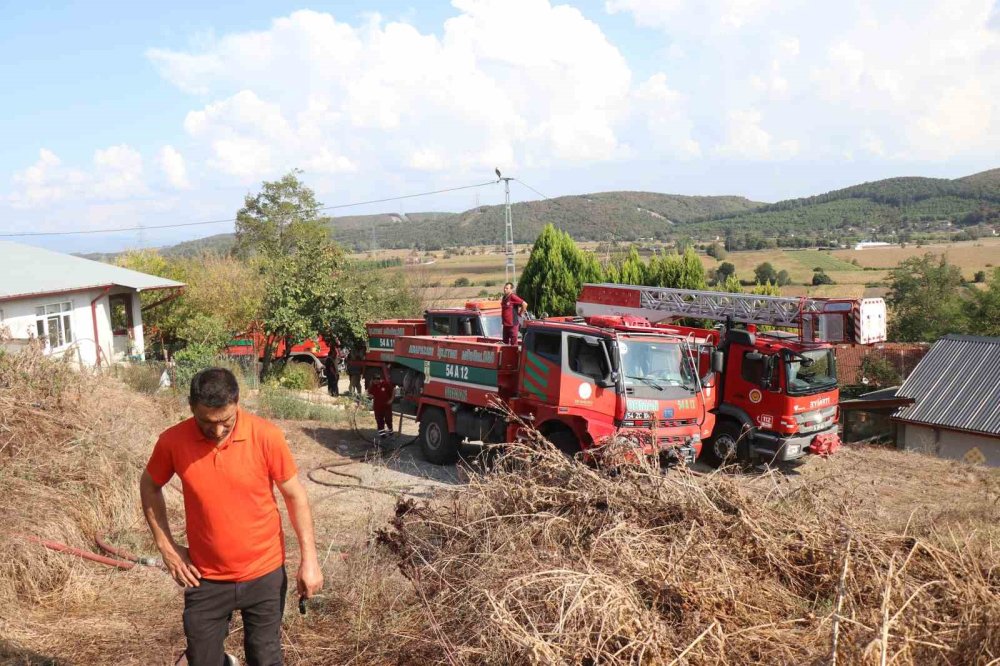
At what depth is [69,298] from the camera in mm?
20031

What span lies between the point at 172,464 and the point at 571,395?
6616mm

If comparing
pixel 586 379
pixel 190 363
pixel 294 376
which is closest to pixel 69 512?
pixel 586 379

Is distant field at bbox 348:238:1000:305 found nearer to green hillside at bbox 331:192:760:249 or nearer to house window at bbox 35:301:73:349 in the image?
green hillside at bbox 331:192:760:249

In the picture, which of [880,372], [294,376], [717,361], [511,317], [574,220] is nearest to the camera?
[717,361]

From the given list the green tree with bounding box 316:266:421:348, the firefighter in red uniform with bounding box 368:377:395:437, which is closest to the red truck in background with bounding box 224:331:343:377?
the green tree with bounding box 316:266:421:348

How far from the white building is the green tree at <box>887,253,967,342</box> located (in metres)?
27.8

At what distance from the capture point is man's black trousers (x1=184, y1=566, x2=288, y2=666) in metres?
3.63

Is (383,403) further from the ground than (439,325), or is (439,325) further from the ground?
(439,325)

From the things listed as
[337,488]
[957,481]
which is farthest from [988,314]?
[337,488]

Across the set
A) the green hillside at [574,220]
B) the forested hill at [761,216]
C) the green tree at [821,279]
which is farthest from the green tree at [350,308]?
the forested hill at [761,216]

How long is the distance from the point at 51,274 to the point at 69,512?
1639 centimetres

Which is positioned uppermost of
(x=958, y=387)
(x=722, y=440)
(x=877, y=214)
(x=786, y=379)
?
(x=877, y=214)

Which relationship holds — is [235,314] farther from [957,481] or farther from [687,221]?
[687,221]

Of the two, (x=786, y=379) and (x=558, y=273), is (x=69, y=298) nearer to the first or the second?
(x=786, y=379)
